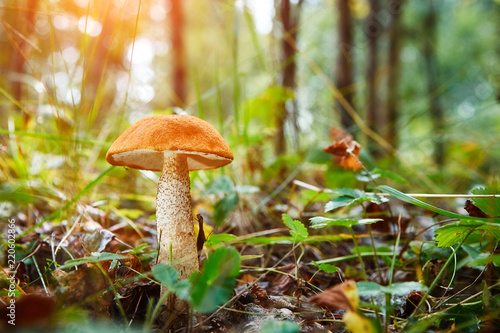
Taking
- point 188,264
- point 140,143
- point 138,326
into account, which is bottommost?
point 138,326

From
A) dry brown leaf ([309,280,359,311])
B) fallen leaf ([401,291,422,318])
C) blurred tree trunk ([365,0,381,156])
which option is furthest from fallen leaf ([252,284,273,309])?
blurred tree trunk ([365,0,381,156])

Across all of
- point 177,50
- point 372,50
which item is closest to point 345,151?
point 372,50

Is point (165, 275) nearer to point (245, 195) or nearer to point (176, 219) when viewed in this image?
point (176, 219)

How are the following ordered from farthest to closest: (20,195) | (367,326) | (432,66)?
(432,66) → (20,195) → (367,326)

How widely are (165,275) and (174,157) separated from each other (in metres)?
0.57

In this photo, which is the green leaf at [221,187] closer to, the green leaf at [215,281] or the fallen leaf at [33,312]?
the green leaf at [215,281]

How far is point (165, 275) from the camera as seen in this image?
95 centimetres

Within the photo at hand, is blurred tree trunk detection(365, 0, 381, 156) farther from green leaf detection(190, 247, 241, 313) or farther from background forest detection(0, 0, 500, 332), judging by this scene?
green leaf detection(190, 247, 241, 313)

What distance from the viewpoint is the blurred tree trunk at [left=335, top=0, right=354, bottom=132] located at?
4207mm

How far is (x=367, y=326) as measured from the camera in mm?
828

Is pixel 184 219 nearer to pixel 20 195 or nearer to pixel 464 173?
pixel 20 195

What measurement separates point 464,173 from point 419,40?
306 inches

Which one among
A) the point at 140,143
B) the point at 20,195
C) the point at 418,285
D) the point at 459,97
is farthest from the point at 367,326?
the point at 459,97

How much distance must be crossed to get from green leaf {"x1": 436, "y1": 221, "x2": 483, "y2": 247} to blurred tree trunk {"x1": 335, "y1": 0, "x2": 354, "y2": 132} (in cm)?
317
